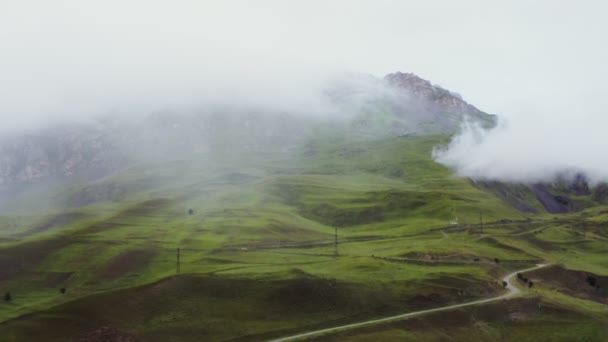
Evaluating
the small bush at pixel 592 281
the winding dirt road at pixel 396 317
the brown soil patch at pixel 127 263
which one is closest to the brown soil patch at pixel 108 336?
the winding dirt road at pixel 396 317

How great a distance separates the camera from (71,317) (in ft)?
374

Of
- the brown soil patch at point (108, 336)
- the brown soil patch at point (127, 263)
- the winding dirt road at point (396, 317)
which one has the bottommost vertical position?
the winding dirt road at point (396, 317)

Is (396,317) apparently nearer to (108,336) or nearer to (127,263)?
(108,336)

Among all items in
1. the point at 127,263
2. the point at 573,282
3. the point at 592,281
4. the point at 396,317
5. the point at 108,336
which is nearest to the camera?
the point at 108,336

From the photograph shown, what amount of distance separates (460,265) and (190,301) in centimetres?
8604

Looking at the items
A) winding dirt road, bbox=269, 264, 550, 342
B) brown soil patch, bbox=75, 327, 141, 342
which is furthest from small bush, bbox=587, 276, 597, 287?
brown soil patch, bbox=75, 327, 141, 342

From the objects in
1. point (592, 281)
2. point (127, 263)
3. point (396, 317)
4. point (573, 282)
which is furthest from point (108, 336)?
point (592, 281)

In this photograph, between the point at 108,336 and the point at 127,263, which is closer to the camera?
the point at 108,336

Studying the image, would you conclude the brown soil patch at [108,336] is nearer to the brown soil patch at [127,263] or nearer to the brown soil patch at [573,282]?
the brown soil patch at [127,263]

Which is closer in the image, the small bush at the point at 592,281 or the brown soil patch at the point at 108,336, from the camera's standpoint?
the brown soil patch at the point at 108,336

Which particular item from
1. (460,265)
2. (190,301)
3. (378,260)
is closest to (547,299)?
(460,265)

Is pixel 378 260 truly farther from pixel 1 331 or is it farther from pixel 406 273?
pixel 1 331

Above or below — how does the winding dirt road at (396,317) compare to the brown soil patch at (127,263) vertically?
below

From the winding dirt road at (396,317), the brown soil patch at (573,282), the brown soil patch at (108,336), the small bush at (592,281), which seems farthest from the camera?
the small bush at (592,281)
